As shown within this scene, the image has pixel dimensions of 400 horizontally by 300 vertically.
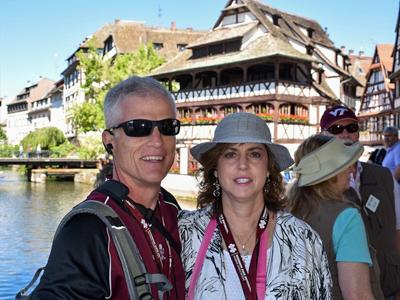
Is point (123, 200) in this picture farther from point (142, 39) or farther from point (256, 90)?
point (142, 39)

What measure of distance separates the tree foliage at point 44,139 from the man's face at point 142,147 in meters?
61.6

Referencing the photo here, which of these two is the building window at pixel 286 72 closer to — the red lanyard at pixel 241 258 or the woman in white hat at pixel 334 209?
the woman in white hat at pixel 334 209

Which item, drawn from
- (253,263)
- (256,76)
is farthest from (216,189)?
(256,76)

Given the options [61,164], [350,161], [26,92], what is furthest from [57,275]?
[26,92]

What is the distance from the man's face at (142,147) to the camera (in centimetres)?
228

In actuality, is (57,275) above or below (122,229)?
below

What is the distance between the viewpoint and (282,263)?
2.43 metres

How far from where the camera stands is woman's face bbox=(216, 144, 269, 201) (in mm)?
2533

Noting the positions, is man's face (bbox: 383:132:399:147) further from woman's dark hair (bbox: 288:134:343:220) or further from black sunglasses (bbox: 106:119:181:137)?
black sunglasses (bbox: 106:119:181:137)

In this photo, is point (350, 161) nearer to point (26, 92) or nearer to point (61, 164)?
point (61, 164)

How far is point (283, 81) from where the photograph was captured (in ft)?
92.8

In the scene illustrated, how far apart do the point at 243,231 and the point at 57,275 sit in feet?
3.26

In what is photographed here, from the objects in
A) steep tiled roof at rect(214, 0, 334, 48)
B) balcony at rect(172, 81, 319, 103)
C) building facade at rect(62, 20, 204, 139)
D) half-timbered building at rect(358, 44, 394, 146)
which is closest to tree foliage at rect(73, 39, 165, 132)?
steep tiled roof at rect(214, 0, 334, 48)

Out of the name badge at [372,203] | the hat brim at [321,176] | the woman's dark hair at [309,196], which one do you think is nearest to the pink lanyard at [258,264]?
the woman's dark hair at [309,196]
